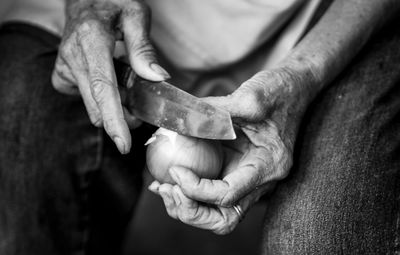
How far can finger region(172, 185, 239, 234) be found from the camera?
2.51 feet

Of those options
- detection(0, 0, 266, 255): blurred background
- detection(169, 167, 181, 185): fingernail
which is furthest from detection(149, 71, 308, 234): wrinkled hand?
detection(0, 0, 266, 255): blurred background

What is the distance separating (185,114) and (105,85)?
0.14 m

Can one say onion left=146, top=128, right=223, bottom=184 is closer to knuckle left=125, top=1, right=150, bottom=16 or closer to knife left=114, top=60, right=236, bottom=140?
knife left=114, top=60, right=236, bottom=140

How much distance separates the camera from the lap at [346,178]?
77cm

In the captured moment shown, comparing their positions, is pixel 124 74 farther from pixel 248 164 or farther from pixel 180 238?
pixel 180 238

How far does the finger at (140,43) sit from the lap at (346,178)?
0.27 m

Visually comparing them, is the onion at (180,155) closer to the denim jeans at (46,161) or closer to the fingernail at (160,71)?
the fingernail at (160,71)

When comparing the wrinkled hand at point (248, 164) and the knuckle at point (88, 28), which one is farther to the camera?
the knuckle at point (88, 28)

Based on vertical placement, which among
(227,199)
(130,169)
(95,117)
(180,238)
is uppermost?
(227,199)

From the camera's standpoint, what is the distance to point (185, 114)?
0.77 meters

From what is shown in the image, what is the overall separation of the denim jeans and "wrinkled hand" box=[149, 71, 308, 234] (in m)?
0.28

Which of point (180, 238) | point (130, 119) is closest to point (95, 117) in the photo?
point (130, 119)

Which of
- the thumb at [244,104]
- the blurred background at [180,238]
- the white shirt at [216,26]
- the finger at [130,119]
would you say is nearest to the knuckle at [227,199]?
the thumb at [244,104]

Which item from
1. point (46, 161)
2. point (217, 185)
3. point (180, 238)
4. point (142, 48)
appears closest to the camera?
point (217, 185)
